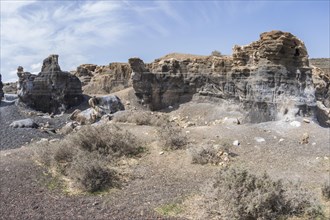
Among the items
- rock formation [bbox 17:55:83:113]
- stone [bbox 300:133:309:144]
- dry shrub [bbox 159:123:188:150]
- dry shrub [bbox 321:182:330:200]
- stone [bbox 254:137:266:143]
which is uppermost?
rock formation [bbox 17:55:83:113]

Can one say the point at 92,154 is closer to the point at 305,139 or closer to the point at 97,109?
the point at 305,139

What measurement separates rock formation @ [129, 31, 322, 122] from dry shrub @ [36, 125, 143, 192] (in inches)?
276

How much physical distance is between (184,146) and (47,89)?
16.9m

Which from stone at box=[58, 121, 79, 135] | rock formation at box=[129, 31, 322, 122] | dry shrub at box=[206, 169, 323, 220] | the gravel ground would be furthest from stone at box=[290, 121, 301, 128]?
the gravel ground

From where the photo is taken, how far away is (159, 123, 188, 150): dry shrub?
1094cm

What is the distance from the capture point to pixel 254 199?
238 inches

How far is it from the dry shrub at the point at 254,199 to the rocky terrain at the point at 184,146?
0.02 meters

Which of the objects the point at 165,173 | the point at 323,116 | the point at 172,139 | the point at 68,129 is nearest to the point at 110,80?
the point at 68,129

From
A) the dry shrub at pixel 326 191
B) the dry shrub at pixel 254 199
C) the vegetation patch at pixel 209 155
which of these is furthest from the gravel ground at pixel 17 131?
the dry shrub at pixel 326 191

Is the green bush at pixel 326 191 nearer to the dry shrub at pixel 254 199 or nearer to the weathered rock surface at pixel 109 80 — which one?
the dry shrub at pixel 254 199

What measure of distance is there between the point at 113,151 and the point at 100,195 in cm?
271

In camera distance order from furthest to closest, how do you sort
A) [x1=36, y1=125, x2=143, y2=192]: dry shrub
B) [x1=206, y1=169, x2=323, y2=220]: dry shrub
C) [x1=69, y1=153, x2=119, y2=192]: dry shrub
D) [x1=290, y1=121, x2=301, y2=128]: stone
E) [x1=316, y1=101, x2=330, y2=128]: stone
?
[x1=316, y1=101, x2=330, y2=128]: stone → [x1=290, y1=121, x2=301, y2=128]: stone → [x1=36, y1=125, x2=143, y2=192]: dry shrub → [x1=69, y1=153, x2=119, y2=192]: dry shrub → [x1=206, y1=169, x2=323, y2=220]: dry shrub

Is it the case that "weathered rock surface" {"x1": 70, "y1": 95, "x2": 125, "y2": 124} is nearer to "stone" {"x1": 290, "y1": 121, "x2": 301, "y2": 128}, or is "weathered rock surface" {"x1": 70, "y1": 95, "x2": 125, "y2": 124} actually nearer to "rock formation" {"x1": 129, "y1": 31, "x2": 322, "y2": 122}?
"rock formation" {"x1": 129, "y1": 31, "x2": 322, "y2": 122}

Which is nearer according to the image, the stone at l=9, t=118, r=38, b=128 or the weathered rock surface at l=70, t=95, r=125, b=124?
the stone at l=9, t=118, r=38, b=128
